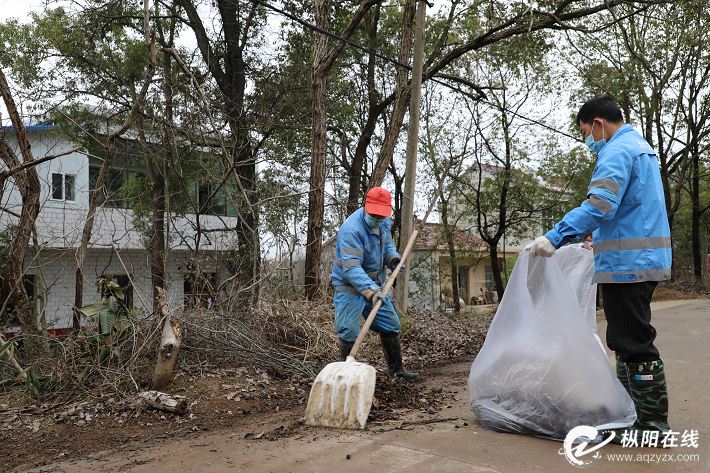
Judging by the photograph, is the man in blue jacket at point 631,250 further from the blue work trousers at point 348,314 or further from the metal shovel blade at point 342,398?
the blue work trousers at point 348,314

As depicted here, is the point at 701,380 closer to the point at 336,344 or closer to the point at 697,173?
the point at 336,344

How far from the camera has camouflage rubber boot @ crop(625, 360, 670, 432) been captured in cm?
253

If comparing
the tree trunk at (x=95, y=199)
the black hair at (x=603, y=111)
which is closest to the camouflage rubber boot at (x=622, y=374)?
the black hair at (x=603, y=111)

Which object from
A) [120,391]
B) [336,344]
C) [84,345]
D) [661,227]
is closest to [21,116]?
[84,345]

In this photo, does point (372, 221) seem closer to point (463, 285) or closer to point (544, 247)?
point (544, 247)

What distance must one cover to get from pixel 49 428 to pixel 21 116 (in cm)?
388

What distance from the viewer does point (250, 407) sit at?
4.00 m

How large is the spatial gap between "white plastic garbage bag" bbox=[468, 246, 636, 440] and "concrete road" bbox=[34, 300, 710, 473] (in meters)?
0.15

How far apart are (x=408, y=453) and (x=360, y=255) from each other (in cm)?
184

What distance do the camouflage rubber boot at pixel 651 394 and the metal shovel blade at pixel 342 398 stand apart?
1.45 meters

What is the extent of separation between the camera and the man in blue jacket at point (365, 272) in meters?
4.08

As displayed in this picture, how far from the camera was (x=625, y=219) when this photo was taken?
2.64m

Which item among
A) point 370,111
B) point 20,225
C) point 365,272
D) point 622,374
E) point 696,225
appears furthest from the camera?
point 696,225
